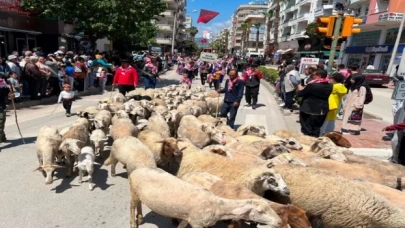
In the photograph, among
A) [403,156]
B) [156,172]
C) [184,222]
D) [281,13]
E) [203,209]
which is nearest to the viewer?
[203,209]

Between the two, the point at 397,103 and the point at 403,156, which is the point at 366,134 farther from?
the point at 403,156

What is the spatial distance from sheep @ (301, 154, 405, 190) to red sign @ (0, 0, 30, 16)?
1909 cm

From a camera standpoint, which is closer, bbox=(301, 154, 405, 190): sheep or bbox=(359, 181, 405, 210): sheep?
bbox=(359, 181, 405, 210): sheep

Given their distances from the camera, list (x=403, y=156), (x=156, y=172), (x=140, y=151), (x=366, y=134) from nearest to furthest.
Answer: (x=156, y=172) < (x=140, y=151) < (x=403, y=156) < (x=366, y=134)

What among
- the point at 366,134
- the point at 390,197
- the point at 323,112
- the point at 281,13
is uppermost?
the point at 281,13

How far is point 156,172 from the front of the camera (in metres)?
3.67

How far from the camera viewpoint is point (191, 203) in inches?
126

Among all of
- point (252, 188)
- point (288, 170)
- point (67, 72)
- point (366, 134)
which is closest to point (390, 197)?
point (288, 170)

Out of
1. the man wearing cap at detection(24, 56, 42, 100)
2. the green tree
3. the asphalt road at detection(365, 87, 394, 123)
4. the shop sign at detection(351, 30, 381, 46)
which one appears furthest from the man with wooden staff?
the shop sign at detection(351, 30, 381, 46)

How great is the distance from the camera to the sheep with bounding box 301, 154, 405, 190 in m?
4.16

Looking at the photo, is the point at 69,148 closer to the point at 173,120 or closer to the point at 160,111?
the point at 173,120

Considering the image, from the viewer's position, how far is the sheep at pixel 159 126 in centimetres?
636

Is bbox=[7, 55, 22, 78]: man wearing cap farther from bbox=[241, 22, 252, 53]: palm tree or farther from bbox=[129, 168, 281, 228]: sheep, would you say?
bbox=[241, 22, 252, 53]: palm tree

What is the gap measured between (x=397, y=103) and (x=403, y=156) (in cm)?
283
